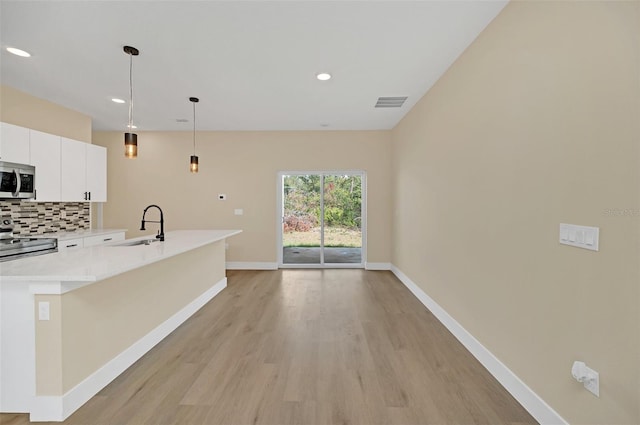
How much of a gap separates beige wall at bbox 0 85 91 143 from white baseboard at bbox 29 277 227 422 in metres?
3.61

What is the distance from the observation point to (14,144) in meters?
3.62

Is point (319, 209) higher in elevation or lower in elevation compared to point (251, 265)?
higher

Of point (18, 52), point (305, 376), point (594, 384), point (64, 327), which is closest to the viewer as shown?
point (594, 384)

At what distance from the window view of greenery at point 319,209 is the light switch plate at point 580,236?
4702 mm

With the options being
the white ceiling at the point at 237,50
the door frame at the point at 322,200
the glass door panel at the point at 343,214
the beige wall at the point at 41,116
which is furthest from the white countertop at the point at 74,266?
the glass door panel at the point at 343,214

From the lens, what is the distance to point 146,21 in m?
2.51

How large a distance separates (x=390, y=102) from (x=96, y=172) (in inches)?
190

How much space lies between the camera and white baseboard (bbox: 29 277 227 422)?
6.19 feet

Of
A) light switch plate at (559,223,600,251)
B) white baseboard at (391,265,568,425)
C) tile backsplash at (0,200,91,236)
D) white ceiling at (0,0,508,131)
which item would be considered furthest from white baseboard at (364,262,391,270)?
tile backsplash at (0,200,91,236)

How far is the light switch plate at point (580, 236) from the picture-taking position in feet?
4.94

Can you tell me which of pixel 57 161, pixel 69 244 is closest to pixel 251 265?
pixel 69 244

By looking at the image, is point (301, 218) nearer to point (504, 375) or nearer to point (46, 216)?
point (46, 216)

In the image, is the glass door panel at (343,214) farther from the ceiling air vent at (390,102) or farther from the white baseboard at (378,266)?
the ceiling air vent at (390,102)

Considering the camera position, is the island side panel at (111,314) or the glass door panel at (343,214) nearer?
the island side panel at (111,314)
